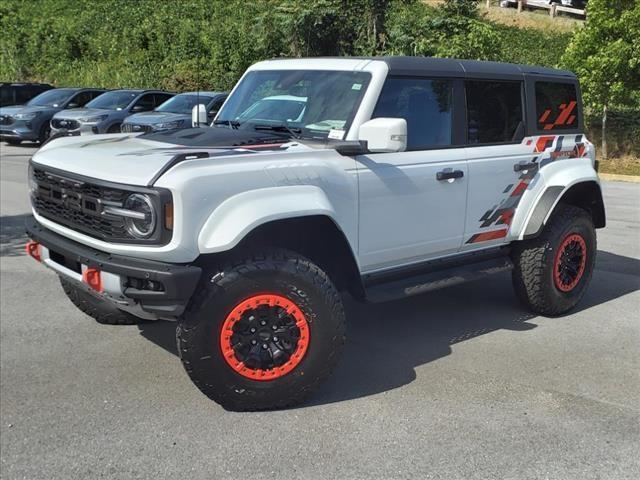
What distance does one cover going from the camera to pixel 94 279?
11.6 ft

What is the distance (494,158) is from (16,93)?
64.4 feet

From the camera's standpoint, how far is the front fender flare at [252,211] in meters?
3.39

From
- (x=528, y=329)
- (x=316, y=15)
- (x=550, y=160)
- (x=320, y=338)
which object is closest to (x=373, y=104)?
(x=320, y=338)

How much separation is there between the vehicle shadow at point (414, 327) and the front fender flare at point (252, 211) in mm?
1132

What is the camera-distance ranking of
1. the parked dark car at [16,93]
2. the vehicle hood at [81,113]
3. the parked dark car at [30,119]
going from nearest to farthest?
the vehicle hood at [81,113] → the parked dark car at [30,119] → the parked dark car at [16,93]

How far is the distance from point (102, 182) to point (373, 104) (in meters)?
1.70

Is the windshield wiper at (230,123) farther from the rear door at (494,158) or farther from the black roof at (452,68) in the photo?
the rear door at (494,158)

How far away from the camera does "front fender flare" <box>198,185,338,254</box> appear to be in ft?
11.1

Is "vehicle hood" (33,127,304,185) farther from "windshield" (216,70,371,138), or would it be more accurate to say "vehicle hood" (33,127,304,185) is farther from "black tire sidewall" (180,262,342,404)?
"black tire sidewall" (180,262,342,404)

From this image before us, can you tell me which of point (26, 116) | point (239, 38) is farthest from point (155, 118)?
point (239, 38)

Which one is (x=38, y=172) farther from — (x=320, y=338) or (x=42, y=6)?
(x=42, y=6)

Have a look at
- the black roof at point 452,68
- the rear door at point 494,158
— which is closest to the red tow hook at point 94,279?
the black roof at point 452,68

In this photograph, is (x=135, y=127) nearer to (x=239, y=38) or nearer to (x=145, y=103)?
(x=145, y=103)

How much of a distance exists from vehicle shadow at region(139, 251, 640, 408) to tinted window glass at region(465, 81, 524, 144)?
1438mm
